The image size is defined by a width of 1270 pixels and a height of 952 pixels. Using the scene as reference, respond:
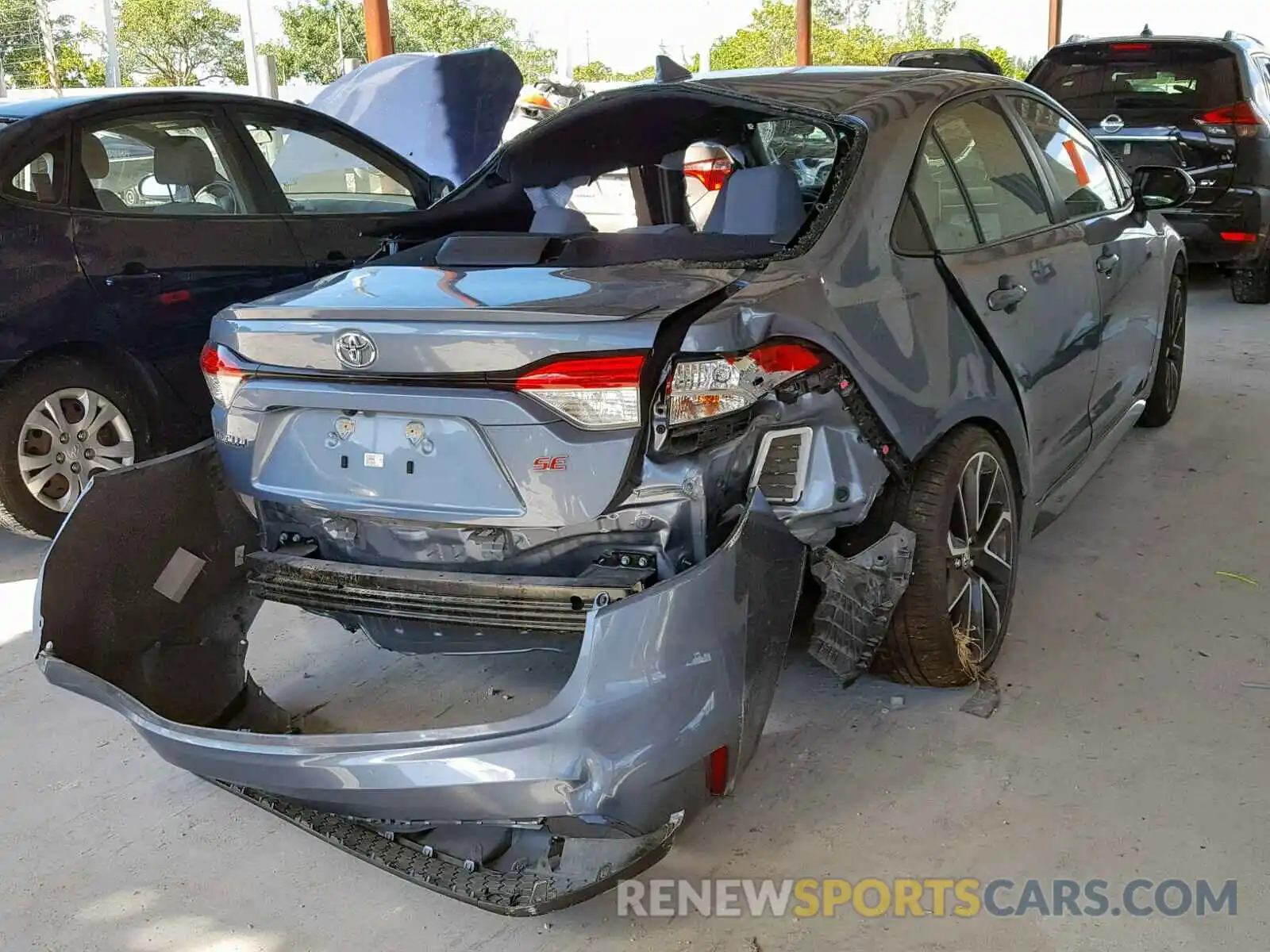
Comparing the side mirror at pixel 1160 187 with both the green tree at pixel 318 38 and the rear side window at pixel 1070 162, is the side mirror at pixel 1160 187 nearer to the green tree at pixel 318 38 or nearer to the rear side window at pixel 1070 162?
the rear side window at pixel 1070 162

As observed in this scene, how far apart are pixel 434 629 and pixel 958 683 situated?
1456mm

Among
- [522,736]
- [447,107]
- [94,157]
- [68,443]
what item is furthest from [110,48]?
[522,736]

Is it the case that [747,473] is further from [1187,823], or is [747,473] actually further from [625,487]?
[1187,823]

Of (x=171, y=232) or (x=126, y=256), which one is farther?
(x=171, y=232)

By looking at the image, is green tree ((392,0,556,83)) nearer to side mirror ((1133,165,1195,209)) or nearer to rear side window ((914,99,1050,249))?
side mirror ((1133,165,1195,209))

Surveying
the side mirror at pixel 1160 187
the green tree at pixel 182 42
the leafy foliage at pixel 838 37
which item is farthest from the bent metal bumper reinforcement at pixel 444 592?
the green tree at pixel 182 42

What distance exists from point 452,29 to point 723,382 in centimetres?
3798

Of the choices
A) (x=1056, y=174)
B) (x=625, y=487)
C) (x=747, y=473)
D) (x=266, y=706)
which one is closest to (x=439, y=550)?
(x=625, y=487)

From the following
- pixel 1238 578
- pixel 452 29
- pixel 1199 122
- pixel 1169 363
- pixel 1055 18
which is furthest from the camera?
pixel 452 29

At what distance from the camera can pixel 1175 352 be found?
5387 mm

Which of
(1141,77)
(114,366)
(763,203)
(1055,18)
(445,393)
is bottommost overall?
(114,366)

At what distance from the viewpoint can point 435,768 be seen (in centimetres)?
209

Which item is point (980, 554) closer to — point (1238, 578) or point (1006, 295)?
point (1006, 295)

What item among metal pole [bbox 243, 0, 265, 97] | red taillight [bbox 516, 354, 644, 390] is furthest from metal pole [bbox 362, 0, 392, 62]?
red taillight [bbox 516, 354, 644, 390]
